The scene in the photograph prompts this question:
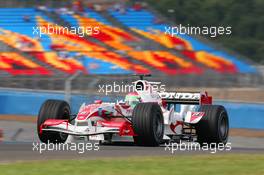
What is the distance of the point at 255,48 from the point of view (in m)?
53.1

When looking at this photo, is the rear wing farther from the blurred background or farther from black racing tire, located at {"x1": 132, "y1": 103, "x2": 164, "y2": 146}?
the blurred background

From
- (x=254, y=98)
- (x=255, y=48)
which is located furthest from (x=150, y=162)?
(x=255, y=48)

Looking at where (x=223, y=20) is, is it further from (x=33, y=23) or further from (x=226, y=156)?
(x=226, y=156)

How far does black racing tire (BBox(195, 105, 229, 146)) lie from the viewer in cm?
1147

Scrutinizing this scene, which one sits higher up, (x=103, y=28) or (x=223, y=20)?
(x=223, y=20)

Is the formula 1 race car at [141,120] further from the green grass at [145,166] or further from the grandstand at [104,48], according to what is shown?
the grandstand at [104,48]

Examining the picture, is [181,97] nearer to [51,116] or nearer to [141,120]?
[141,120]

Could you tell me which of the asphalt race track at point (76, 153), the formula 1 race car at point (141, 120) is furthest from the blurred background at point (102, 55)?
the asphalt race track at point (76, 153)

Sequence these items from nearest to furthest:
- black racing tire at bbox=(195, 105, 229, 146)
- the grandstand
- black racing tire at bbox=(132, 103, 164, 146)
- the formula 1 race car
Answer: black racing tire at bbox=(132, 103, 164, 146) → the formula 1 race car → black racing tire at bbox=(195, 105, 229, 146) → the grandstand

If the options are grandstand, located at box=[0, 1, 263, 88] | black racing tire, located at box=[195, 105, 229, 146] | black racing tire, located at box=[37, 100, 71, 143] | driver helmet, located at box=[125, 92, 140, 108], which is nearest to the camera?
black racing tire, located at box=[37, 100, 71, 143]

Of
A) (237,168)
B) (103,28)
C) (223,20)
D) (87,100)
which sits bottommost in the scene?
(237,168)

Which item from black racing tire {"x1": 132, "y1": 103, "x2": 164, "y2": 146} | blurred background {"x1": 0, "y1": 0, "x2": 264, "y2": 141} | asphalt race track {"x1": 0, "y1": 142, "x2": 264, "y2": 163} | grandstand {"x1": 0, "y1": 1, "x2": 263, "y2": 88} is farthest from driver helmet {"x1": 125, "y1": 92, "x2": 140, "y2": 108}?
grandstand {"x1": 0, "y1": 1, "x2": 263, "y2": 88}

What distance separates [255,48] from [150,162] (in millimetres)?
46757

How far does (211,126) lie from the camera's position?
1148 cm
